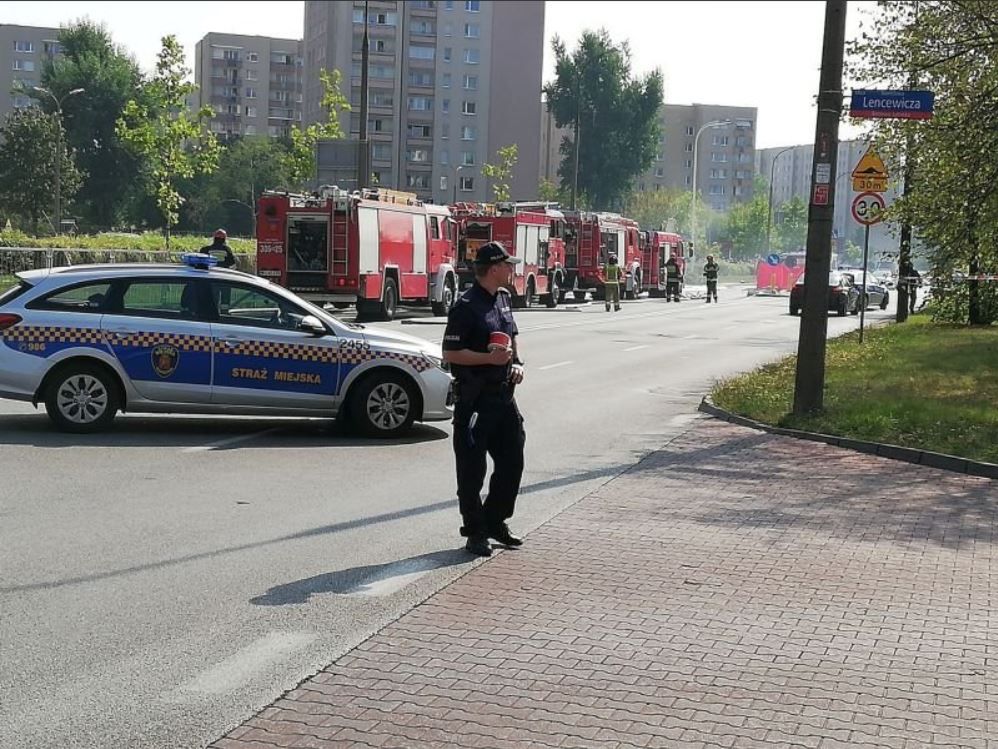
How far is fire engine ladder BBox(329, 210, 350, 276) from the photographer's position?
31094mm

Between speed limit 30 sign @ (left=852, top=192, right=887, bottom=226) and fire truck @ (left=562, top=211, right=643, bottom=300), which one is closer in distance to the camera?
speed limit 30 sign @ (left=852, top=192, right=887, bottom=226)

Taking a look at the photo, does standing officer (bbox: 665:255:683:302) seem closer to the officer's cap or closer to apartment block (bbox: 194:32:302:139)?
the officer's cap

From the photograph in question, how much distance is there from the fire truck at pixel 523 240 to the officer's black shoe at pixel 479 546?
100 feet

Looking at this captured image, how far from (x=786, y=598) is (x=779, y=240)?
549ft

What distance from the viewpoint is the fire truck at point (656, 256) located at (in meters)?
59.0

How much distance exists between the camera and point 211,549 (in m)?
8.17

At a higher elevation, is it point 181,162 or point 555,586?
point 181,162

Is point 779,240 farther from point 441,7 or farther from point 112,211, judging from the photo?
point 112,211

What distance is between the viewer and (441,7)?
125 metres

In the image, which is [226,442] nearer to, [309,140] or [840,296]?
[840,296]

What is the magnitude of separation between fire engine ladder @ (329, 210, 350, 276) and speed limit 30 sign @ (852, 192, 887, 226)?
1074 cm

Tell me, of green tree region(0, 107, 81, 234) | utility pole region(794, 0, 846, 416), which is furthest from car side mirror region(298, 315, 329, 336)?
green tree region(0, 107, 81, 234)

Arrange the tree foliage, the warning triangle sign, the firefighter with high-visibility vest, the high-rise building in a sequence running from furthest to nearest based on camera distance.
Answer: the high-rise building < the firefighter with high-visibility vest < the warning triangle sign < the tree foliage

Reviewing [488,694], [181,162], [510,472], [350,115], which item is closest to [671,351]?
[510,472]
